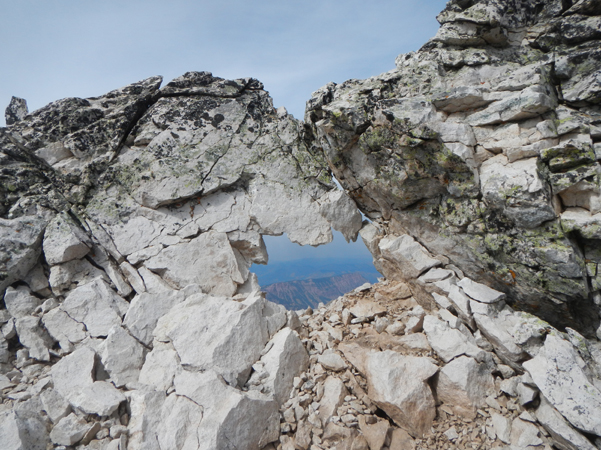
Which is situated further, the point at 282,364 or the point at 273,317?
the point at 273,317

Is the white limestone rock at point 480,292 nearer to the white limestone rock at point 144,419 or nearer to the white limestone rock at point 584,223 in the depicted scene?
the white limestone rock at point 584,223

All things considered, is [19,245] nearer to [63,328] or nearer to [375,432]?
[63,328]

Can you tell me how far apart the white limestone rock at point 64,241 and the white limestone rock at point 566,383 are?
1086 cm

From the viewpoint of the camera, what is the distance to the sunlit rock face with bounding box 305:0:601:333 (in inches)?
251

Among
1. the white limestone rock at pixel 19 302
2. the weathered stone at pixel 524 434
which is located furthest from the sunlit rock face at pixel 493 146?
the white limestone rock at pixel 19 302

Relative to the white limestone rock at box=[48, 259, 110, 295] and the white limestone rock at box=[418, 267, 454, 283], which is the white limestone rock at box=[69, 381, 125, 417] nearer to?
the white limestone rock at box=[48, 259, 110, 295]

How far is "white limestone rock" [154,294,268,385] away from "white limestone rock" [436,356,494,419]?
382 centimetres

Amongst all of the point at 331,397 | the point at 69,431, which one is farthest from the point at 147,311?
the point at 331,397

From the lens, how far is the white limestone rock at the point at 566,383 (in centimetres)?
498

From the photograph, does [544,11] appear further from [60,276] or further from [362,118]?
[60,276]

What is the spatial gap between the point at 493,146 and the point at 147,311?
9140 millimetres

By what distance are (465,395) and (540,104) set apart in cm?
627

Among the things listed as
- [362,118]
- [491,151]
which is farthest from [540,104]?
[362,118]

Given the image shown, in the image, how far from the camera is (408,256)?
8133mm
